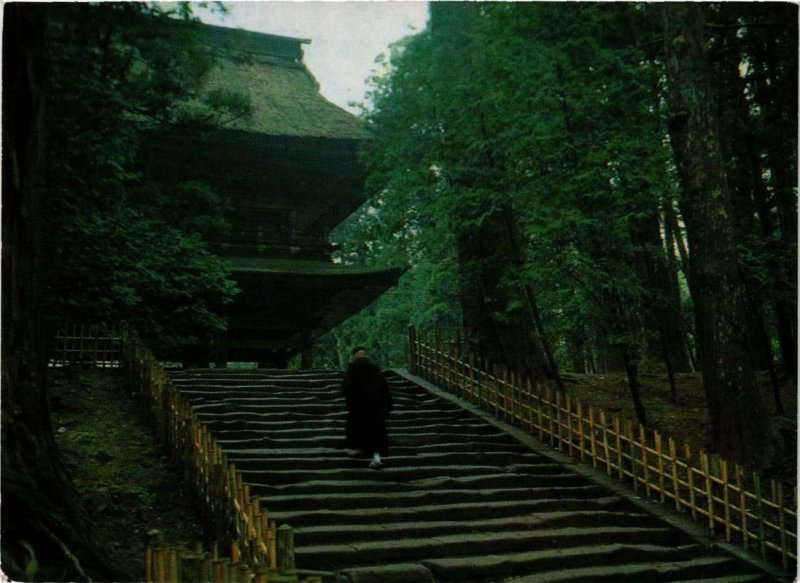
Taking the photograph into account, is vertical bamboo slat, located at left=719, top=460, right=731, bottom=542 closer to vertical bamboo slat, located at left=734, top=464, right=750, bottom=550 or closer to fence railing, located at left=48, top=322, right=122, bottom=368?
vertical bamboo slat, located at left=734, top=464, right=750, bottom=550

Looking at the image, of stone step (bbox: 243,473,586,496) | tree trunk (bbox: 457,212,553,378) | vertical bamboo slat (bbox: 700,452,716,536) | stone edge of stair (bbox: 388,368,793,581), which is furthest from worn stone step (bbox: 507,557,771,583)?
tree trunk (bbox: 457,212,553,378)

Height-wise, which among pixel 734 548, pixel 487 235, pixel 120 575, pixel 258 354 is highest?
pixel 487 235

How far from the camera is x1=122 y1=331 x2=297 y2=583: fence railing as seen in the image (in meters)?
4.70

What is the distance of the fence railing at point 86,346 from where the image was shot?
42.5 feet

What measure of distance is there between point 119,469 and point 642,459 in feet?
18.5

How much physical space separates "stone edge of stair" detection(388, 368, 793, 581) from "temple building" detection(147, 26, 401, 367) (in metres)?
4.94

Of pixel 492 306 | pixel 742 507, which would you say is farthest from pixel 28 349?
pixel 492 306

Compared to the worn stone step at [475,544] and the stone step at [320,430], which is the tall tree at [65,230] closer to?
the stone step at [320,430]

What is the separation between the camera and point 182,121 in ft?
30.1

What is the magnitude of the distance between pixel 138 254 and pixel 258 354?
1243cm

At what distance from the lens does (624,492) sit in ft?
30.1

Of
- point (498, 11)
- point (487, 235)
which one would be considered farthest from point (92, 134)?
point (487, 235)

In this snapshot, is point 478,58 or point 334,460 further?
point 478,58

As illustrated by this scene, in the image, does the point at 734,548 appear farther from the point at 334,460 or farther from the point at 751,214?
the point at 751,214
